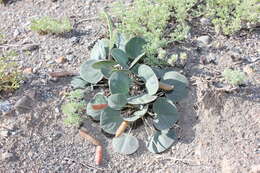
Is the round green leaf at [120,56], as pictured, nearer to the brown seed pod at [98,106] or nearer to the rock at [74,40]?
the brown seed pod at [98,106]

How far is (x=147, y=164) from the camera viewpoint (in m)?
2.60

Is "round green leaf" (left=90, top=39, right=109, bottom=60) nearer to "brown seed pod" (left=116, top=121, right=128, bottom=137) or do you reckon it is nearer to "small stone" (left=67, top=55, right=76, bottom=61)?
"small stone" (left=67, top=55, right=76, bottom=61)

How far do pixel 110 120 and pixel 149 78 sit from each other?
371mm

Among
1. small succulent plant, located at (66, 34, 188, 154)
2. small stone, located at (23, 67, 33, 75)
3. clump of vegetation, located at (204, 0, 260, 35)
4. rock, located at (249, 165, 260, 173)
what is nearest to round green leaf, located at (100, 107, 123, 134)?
small succulent plant, located at (66, 34, 188, 154)

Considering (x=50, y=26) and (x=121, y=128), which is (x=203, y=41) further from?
(x=50, y=26)

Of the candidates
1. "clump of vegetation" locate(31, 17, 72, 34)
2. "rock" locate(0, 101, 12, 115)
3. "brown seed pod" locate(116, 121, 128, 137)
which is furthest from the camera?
"clump of vegetation" locate(31, 17, 72, 34)

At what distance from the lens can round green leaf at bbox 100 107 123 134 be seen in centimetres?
268

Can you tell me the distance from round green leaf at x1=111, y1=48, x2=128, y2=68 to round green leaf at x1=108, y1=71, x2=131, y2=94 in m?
0.08

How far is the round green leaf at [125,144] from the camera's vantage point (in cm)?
262

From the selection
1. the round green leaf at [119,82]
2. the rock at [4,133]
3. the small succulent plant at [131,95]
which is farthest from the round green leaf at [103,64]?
the rock at [4,133]

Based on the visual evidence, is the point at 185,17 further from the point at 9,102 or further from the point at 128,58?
the point at 9,102

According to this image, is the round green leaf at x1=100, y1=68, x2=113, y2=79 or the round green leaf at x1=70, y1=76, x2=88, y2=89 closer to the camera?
the round green leaf at x1=100, y1=68, x2=113, y2=79

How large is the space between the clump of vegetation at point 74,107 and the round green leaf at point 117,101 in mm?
238

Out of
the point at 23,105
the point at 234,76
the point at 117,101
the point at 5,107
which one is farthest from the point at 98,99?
the point at 234,76
